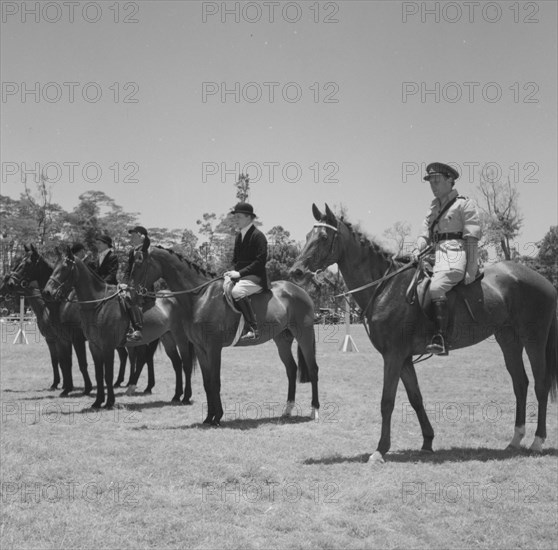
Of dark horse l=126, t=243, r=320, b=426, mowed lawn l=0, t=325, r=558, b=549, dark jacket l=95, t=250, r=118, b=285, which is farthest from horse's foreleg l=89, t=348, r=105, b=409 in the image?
dark horse l=126, t=243, r=320, b=426

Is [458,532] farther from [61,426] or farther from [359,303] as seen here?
[61,426]

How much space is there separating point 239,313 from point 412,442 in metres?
3.46

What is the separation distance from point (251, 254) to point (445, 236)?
341 centimetres

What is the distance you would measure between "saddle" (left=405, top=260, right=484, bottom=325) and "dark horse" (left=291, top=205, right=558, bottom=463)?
45mm

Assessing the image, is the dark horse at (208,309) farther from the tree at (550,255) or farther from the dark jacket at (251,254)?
the tree at (550,255)

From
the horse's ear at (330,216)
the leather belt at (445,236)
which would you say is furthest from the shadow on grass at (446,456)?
the horse's ear at (330,216)

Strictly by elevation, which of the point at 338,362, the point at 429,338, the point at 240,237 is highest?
the point at 240,237

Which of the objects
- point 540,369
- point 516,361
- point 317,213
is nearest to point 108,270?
point 317,213

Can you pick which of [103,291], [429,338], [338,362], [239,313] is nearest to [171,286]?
[239,313]

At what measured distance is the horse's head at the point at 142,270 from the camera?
10.4 meters

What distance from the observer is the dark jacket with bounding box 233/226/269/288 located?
1016 centimetres

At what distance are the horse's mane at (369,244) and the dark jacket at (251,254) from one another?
7.21ft

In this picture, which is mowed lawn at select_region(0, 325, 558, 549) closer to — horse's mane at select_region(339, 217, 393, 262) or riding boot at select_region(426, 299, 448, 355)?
riding boot at select_region(426, 299, 448, 355)

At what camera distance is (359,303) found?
8281mm
